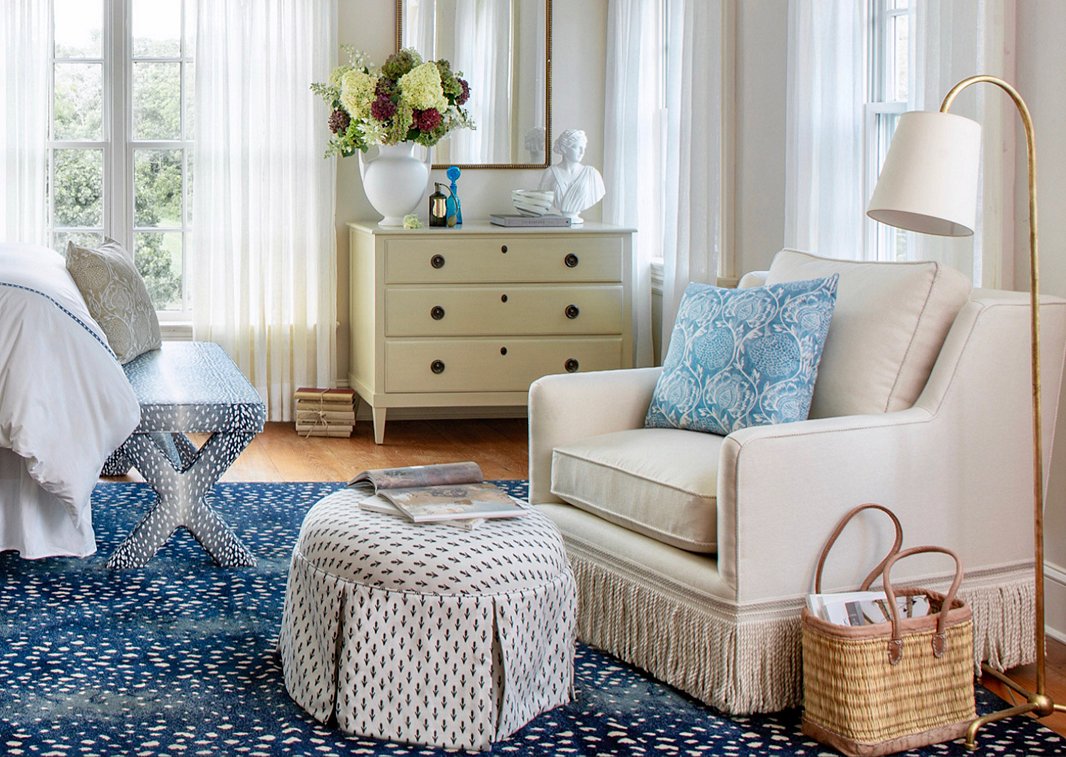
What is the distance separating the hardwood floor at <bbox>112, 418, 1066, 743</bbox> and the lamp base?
2.43 metres

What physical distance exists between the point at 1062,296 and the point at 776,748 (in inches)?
50.7

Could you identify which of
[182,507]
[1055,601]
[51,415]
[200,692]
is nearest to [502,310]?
[182,507]

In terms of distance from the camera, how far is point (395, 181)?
5.32m

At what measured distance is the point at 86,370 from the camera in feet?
10.8

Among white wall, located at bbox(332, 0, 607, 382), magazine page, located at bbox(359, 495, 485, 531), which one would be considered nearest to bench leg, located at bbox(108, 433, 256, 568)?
magazine page, located at bbox(359, 495, 485, 531)

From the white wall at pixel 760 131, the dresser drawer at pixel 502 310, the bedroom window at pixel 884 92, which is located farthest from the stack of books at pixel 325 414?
the bedroom window at pixel 884 92

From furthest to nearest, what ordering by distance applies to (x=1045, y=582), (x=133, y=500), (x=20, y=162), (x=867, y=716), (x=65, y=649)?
(x=20, y=162)
(x=133, y=500)
(x=1045, y=582)
(x=65, y=649)
(x=867, y=716)

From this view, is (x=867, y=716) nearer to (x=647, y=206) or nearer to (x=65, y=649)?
(x=65, y=649)

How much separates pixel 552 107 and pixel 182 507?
290 centimetres

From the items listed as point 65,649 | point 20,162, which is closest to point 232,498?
point 65,649

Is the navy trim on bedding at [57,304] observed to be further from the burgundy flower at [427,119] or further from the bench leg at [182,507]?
the burgundy flower at [427,119]

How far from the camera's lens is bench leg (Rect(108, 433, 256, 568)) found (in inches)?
139

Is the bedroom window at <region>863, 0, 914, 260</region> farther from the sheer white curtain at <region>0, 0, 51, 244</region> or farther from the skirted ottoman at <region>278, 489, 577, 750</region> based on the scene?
the sheer white curtain at <region>0, 0, 51, 244</region>

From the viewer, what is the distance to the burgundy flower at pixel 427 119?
5.19 meters
